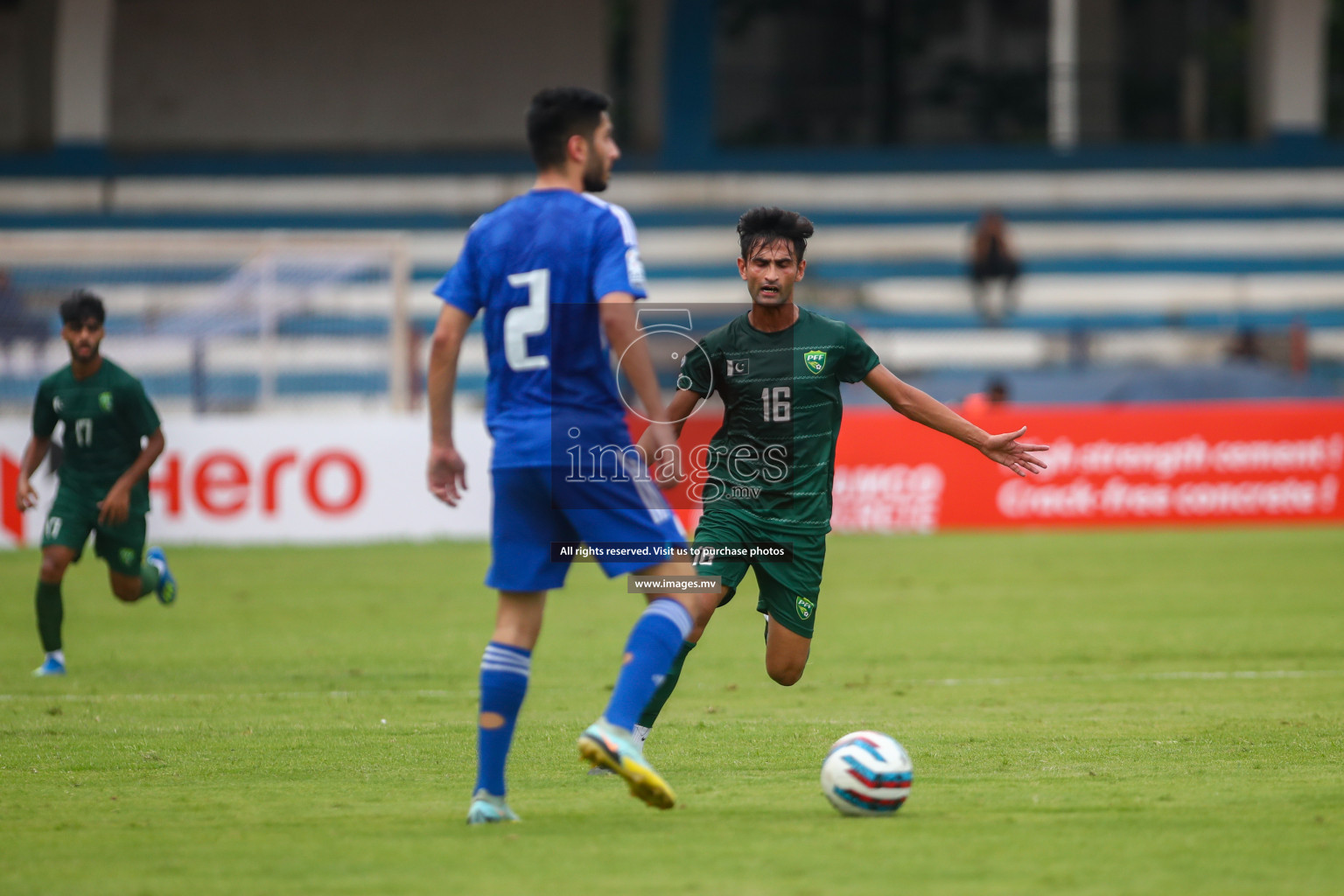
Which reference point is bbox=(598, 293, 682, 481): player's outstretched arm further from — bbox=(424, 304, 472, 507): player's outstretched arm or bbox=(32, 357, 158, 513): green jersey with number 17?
bbox=(32, 357, 158, 513): green jersey with number 17

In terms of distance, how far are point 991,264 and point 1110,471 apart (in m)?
7.76

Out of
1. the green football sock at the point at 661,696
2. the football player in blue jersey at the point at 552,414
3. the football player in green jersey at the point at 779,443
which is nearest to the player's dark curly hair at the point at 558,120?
the football player in blue jersey at the point at 552,414

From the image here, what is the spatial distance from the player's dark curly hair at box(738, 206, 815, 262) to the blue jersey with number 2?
1.18 meters

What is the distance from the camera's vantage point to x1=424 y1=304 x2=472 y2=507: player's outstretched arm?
4.96 metres

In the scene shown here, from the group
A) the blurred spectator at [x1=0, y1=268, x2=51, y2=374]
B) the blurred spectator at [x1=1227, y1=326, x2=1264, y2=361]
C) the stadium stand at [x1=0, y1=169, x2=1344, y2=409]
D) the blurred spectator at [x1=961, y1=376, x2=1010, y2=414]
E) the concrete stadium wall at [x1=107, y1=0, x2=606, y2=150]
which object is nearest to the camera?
the blurred spectator at [x1=0, y1=268, x2=51, y2=374]

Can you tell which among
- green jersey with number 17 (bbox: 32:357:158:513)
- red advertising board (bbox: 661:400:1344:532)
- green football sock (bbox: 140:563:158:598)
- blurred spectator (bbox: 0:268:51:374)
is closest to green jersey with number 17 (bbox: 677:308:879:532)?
green jersey with number 17 (bbox: 32:357:158:513)

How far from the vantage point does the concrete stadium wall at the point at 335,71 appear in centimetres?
2955

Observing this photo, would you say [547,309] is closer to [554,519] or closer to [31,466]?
[554,519]

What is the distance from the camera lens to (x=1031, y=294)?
2723 cm

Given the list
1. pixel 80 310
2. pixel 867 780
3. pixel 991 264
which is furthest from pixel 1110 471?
pixel 867 780

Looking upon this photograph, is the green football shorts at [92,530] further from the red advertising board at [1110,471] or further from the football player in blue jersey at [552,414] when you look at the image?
the red advertising board at [1110,471]

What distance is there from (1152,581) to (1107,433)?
190 inches

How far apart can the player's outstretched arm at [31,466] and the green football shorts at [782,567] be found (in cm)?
474

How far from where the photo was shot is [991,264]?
25.8 metres
